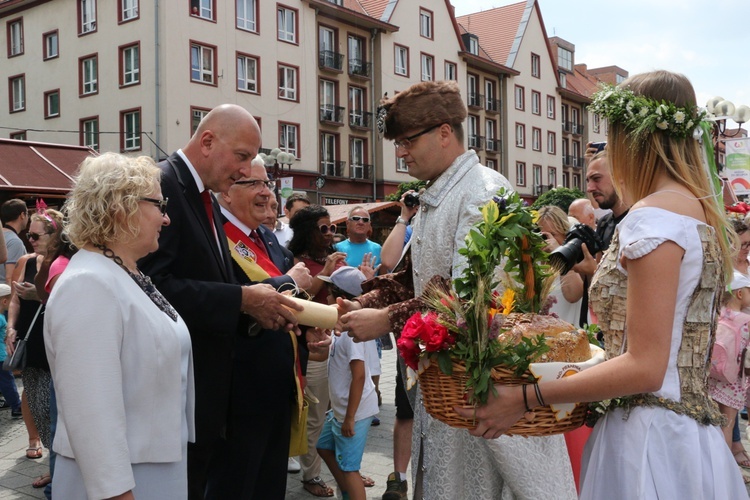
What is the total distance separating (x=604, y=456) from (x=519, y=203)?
85cm

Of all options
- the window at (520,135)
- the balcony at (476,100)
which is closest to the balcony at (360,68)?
the balcony at (476,100)

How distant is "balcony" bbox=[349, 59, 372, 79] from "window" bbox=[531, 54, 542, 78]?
17570 millimetres

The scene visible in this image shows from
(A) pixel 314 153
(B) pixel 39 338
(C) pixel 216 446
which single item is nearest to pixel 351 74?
(A) pixel 314 153

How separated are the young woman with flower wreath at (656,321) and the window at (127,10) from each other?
98.8 feet

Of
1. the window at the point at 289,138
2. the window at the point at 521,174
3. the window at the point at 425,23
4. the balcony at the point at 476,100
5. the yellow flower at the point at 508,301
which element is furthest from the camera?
the window at the point at 521,174

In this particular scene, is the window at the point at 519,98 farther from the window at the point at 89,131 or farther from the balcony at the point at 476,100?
the window at the point at 89,131

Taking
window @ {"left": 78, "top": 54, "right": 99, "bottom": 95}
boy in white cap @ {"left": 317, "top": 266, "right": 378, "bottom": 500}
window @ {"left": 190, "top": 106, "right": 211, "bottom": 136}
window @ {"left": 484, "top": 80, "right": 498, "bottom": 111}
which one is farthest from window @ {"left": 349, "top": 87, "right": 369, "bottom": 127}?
boy in white cap @ {"left": 317, "top": 266, "right": 378, "bottom": 500}

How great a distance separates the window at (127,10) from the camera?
95.8ft

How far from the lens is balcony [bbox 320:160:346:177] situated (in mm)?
35031

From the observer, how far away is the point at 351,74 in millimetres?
36406

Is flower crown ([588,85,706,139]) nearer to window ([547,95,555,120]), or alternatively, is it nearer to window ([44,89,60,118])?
window ([44,89,60,118])

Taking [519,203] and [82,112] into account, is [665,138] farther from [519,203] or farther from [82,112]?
[82,112]

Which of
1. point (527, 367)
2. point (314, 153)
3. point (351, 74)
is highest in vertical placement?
point (351, 74)

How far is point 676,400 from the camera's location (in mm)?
2064
